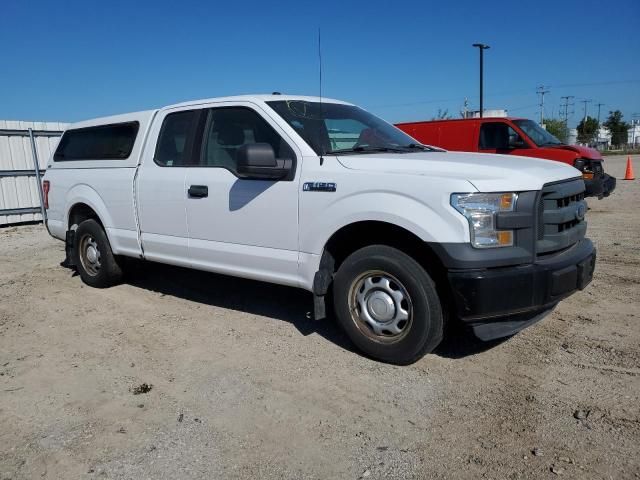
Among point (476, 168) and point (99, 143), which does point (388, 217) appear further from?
point (99, 143)

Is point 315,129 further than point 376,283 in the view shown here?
Yes

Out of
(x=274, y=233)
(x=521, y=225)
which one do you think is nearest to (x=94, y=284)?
(x=274, y=233)

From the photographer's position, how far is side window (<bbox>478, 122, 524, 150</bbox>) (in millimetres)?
10898

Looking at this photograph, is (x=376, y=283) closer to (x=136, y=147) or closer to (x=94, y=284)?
(x=136, y=147)

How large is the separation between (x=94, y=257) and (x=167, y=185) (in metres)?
1.81

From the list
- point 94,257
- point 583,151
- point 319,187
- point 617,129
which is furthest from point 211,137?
point 617,129

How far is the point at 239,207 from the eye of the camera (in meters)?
4.42

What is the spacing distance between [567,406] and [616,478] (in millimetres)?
687

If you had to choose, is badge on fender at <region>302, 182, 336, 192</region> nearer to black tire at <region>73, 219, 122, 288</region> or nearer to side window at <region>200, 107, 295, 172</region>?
side window at <region>200, 107, 295, 172</region>

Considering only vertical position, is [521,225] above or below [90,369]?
above

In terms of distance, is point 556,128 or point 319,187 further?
point 556,128

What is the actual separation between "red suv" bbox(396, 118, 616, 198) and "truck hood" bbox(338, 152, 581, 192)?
677cm

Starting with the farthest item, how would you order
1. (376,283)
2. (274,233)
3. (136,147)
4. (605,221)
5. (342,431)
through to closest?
(605,221), (136,147), (274,233), (376,283), (342,431)

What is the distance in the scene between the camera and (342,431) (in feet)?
9.85
